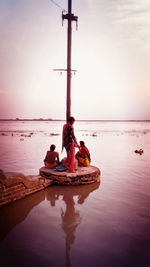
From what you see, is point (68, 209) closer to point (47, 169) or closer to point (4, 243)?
point (4, 243)

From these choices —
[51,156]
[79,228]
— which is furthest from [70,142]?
[79,228]

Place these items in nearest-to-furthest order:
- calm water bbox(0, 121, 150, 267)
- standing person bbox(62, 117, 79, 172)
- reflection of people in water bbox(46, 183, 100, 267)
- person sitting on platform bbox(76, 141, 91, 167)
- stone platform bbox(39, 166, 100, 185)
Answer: calm water bbox(0, 121, 150, 267) < reflection of people in water bbox(46, 183, 100, 267) < stone platform bbox(39, 166, 100, 185) < standing person bbox(62, 117, 79, 172) < person sitting on platform bbox(76, 141, 91, 167)

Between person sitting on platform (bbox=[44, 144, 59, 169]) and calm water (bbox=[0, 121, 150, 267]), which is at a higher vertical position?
person sitting on platform (bbox=[44, 144, 59, 169])

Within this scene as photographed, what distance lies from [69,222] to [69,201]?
1317 mm

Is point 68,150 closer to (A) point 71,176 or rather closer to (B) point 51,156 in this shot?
(B) point 51,156

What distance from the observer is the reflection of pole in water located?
363 cm

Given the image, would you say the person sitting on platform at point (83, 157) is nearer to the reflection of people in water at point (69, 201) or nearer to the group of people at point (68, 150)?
the group of people at point (68, 150)

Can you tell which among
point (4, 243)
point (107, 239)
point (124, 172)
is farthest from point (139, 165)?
point (4, 243)

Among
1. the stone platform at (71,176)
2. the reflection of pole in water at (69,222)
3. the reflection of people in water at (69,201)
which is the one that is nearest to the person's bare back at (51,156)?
the stone platform at (71,176)

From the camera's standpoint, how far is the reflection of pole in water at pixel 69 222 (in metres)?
3.63

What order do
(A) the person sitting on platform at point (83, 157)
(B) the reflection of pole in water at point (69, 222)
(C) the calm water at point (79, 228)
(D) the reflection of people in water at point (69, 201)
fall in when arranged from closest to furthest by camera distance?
(C) the calm water at point (79, 228) < (B) the reflection of pole in water at point (69, 222) < (D) the reflection of people in water at point (69, 201) < (A) the person sitting on platform at point (83, 157)

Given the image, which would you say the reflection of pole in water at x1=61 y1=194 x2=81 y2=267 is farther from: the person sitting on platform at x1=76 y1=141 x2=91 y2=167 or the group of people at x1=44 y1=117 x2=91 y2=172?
the person sitting on platform at x1=76 y1=141 x2=91 y2=167

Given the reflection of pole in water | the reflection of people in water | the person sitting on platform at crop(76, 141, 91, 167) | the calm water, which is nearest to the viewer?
the calm water

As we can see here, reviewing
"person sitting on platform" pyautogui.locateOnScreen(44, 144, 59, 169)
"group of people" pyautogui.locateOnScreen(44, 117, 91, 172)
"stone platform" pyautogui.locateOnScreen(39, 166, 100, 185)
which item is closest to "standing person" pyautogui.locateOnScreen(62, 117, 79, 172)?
"group of people" pyautogui.locateOnScreen(44, 117, 91, 172)
